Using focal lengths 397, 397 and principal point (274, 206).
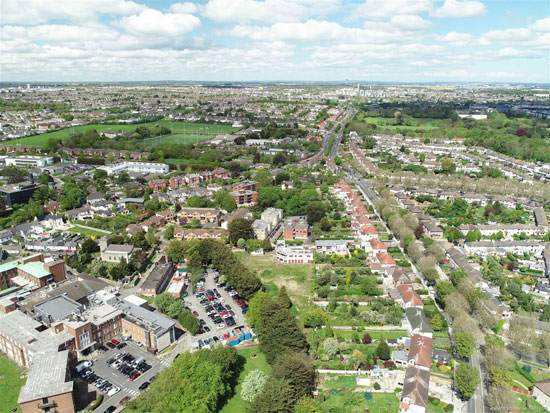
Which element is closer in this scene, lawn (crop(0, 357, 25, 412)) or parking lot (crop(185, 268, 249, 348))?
lawn (crop(0, 357, 25, 412))

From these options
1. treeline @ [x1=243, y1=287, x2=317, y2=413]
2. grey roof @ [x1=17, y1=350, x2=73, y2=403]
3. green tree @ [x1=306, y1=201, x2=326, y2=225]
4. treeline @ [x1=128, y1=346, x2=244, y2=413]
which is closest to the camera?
grey roof @ [x1=17, y1=350, x2=73, y2=403]

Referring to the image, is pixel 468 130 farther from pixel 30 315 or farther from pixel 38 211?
pixel 30 315

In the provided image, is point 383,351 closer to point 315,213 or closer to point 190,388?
point 190,388

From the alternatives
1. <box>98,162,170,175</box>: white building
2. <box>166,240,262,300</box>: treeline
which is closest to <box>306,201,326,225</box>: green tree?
<box>166,240,262,300</box>: treeline

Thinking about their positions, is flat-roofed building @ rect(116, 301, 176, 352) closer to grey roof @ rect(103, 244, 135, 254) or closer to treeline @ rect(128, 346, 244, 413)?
treeline @ rect(128, 346, 244, 413)

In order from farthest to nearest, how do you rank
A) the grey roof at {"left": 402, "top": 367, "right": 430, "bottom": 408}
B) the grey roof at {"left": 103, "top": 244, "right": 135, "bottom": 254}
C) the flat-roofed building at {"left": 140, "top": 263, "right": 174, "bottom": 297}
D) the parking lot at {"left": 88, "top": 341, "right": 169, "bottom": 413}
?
the grey roof at {"left": 103, "top": 244, "right": 135, "bottom": 254}, the flat-roofed building at {"left": 140, "top": 263, "right": 174, "bottom": 297}, the parking lot at {"left": 88, "top": 341, "right": 169, "bottom": 413}, the grey roof at {"left": 402, "top": 367, "right": 430, "bottom": 408}

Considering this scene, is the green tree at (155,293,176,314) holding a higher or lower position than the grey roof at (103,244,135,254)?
lower
